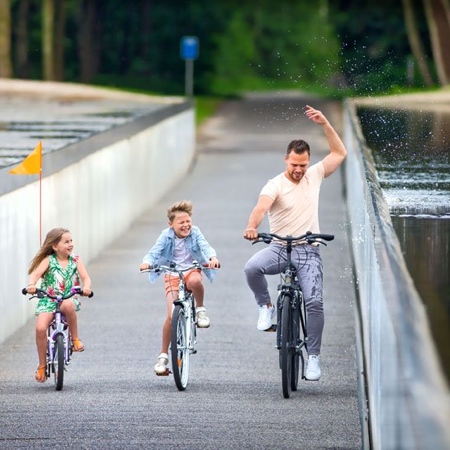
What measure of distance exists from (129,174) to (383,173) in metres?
6.72

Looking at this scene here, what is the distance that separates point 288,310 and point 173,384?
1.62 m

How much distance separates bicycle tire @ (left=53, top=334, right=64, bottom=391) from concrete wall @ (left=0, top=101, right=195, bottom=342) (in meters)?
2.22

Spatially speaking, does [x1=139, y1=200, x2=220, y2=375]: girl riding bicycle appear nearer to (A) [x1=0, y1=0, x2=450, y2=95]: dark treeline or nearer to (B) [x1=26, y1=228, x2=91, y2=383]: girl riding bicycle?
(B) [x1=26, y1=228, x2=91, y2=383]: girl riding bicycle

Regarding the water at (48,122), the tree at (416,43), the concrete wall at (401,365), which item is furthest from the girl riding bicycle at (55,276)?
the tree at (416,43)

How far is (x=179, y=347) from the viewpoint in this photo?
11680 mm

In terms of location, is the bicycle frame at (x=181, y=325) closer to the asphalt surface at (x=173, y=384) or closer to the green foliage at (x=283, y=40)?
the asphalt surface at (x=173, y=384)

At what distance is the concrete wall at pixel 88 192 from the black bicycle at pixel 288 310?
2977 millimetres

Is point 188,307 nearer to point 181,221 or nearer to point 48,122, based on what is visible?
point 181,221

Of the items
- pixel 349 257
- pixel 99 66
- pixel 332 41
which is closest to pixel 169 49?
pixel 99 66

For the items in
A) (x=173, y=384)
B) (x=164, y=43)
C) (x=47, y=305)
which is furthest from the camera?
(x=164, y=43)

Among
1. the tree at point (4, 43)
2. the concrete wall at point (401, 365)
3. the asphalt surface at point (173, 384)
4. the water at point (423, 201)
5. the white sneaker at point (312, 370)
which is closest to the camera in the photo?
the concrete wall at point (401, 365)

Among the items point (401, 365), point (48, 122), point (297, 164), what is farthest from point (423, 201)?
point (48, 122)

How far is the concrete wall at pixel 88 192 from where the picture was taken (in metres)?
15.5

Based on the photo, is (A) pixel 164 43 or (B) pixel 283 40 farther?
(B) pixel 283 40
